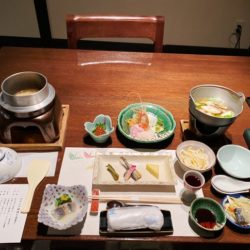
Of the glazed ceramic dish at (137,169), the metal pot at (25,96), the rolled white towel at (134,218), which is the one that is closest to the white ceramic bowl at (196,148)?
the glazed ceramic dish at (137,169)

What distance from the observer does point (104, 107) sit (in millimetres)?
1397

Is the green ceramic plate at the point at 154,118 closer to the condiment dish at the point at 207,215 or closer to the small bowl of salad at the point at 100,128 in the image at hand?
the small bowl of salad at the point at 100,128

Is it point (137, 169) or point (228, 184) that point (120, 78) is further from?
point (228, 184)

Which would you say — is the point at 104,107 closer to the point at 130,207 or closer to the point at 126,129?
the point at 126,129

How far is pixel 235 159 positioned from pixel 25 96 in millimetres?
887

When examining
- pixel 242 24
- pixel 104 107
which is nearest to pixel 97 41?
Answer: pixel 242 24

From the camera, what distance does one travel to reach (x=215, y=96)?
132cm

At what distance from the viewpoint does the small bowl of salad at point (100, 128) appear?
1.19m

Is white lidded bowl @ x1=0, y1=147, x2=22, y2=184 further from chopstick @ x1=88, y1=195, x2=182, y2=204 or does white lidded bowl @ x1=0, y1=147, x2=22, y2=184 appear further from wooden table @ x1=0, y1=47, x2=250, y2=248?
chopstick @ x1=88, y1=195, x2=182, y2=204

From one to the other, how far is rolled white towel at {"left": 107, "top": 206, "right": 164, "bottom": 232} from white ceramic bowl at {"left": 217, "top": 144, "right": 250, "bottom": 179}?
37 centimetres

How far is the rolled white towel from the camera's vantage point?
91 centimetres

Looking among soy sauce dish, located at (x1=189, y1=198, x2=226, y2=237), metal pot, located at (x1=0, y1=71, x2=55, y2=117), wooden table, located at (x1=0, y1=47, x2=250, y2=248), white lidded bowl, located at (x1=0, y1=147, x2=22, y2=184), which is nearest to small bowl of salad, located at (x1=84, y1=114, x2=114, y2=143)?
wooden table, located at (x1=0, y1=47, x2=250, y2=248)

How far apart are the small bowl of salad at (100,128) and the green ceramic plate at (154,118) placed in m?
0.05

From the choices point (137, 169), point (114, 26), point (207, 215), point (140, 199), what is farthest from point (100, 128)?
point (114, 26)
